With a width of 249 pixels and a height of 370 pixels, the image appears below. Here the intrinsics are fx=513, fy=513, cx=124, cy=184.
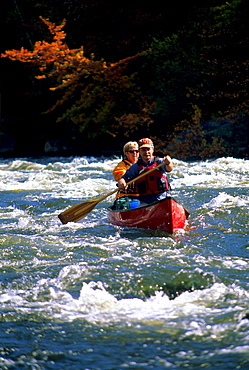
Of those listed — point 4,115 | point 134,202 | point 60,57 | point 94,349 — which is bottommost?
point 94,349

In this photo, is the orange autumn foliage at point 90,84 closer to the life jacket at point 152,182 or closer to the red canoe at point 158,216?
the life jacket at point 152,182

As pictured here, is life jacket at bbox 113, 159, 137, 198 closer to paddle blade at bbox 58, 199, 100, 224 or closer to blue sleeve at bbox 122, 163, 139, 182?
blue sleeve at bbox 122, 163, 139, 182

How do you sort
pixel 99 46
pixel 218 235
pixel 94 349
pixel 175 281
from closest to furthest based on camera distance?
1. pixel 94 349
2. pixel 175 281
3. pixel 218 235
4. pixel 99 46

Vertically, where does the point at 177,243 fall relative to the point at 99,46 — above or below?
below

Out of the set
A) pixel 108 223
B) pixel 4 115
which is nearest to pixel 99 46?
pixel 4 115

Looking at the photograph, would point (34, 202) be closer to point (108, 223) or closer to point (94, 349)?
point (108, 223)

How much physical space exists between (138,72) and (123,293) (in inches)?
515

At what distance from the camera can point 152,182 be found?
6.25 m

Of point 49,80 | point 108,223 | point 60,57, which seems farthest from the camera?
point 49,80

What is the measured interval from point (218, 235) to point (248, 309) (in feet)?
7.33

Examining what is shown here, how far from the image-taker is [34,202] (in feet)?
28.0

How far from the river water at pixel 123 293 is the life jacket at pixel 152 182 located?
58 centimetres

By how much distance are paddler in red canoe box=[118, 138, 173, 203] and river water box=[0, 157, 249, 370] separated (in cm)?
54

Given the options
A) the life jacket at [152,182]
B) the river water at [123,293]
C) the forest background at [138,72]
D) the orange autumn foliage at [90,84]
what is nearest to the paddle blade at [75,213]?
the river water at [123,293]
